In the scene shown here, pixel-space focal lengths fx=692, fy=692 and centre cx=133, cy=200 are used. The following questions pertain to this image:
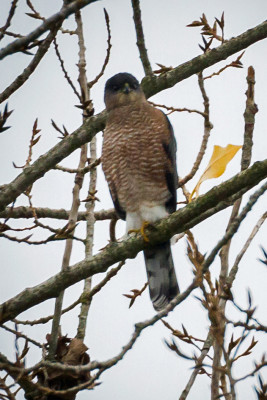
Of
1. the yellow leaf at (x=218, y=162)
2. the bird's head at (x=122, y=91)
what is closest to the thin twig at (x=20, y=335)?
the yellow leaf at (x=218, y=162)

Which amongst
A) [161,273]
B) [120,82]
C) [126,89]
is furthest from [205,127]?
[120,82]

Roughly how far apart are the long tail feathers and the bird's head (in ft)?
4.95

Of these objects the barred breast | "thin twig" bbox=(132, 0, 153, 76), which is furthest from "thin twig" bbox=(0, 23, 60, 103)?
the barred breast

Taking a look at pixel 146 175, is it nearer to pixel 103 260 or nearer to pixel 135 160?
pixel 135 160

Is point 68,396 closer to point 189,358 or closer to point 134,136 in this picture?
point 189,358

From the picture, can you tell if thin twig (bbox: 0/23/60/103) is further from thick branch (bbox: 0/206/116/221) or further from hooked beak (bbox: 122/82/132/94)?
hooked beak (bbox: 122/82/132/94)

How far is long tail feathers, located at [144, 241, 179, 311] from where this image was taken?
5773mm

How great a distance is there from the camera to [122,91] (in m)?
6.66

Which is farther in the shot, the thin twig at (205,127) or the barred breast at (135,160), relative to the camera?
the barred breast at (135,160)

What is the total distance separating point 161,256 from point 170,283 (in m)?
0.24

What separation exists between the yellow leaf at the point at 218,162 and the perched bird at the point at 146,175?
137 cm

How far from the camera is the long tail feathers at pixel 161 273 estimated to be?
5.77m

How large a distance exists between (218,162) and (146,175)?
1.52 meters

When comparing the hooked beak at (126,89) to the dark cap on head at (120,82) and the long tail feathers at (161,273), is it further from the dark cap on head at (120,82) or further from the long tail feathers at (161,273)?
the long tail feathers at (161,273)
